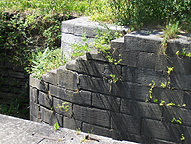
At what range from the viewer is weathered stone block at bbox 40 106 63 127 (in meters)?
4.78

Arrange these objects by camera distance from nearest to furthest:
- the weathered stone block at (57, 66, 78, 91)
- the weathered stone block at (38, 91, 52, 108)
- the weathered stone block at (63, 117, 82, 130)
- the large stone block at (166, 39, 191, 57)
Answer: the large stone block at (166, 39, 191, 57) < the weathered stone block at (57, 66, 78, 91) < the weathered stone block at (63, 117, 82, 130) < the weathered stone block at (38, 91, 52, 108)

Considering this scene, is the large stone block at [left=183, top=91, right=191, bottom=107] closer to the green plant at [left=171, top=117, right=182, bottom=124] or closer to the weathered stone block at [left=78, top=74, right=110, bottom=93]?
the green plant at [left=171, top=117, right=182, bottom=124]

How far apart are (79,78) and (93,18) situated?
1.53 m

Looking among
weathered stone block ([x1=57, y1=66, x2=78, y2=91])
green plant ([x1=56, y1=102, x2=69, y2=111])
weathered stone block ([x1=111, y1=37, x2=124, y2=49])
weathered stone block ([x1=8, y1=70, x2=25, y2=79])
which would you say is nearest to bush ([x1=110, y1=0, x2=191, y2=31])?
weathered stone block ([x1=111, y1=37, x2=124, y2=49])

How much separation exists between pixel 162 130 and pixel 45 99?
2255mm

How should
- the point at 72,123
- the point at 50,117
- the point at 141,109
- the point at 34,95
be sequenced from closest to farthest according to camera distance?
the point at 141,109 < the point at 72,123 < the point at 50,117 < the point at 34,95

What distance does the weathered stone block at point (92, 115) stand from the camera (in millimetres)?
4289

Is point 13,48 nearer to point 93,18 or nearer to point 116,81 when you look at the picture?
point 93,18

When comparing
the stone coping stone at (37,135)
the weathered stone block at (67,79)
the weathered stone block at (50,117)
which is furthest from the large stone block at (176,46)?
the weathered stone block at (50,117)

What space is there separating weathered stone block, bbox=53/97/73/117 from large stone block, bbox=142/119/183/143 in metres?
1.34

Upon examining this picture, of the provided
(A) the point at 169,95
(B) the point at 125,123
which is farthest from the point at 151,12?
A: (B) the point at 125,123

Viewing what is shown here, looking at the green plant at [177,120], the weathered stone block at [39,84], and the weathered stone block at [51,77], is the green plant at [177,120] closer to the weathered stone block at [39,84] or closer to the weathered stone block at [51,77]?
the weathered stone block at [51,77]

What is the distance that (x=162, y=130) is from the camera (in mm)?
3922

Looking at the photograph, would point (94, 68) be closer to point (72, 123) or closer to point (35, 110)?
point (72, 123)
